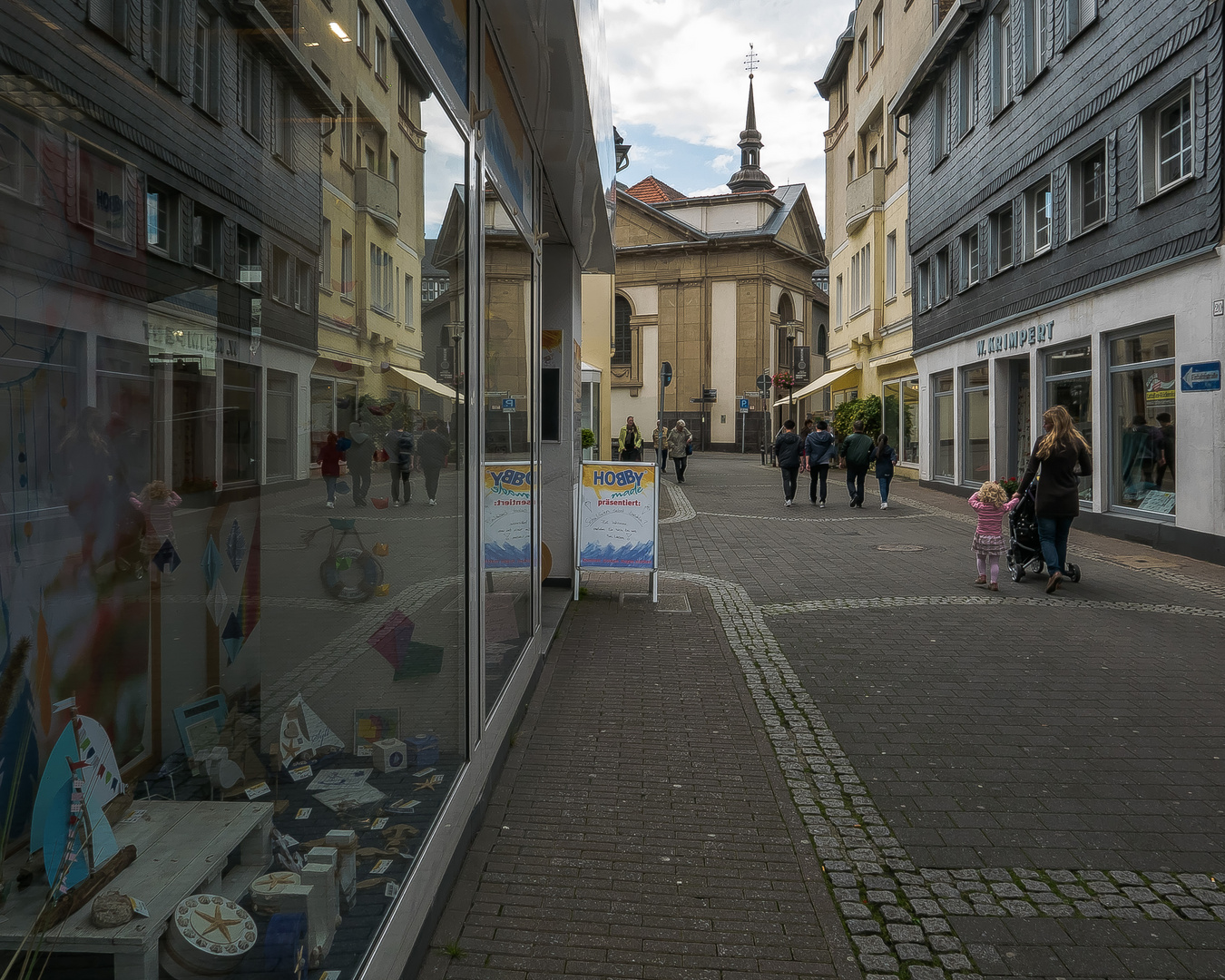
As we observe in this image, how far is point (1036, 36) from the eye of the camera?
1688 centimetres

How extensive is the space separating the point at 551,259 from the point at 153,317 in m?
7.02

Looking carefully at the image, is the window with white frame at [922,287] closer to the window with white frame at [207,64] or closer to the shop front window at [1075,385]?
the shop front window at [1075,385]

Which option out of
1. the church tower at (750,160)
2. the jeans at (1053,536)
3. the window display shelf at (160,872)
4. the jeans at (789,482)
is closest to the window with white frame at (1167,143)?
the jeans at (1053,536)

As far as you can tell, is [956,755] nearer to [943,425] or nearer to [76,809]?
Answer: [76,809]

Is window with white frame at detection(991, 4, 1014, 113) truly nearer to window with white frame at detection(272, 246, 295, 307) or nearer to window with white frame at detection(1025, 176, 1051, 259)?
window with white frame at detection(1025, 176, 1051, 259)

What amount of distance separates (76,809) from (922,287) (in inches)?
1008

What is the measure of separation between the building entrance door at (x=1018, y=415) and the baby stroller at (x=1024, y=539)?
897cm

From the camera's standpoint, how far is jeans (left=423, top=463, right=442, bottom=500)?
3.14m

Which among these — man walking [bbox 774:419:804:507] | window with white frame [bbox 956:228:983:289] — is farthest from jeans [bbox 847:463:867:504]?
window with white frame [bbox 956:228:983:289]

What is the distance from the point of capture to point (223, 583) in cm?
234

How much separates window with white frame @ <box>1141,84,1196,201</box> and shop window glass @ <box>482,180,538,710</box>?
10073mm

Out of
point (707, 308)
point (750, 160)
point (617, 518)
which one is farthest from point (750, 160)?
point (617, 518)

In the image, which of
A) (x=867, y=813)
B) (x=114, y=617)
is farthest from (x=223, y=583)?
(x=867, y=813)

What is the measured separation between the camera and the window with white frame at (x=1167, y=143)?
1251cm
